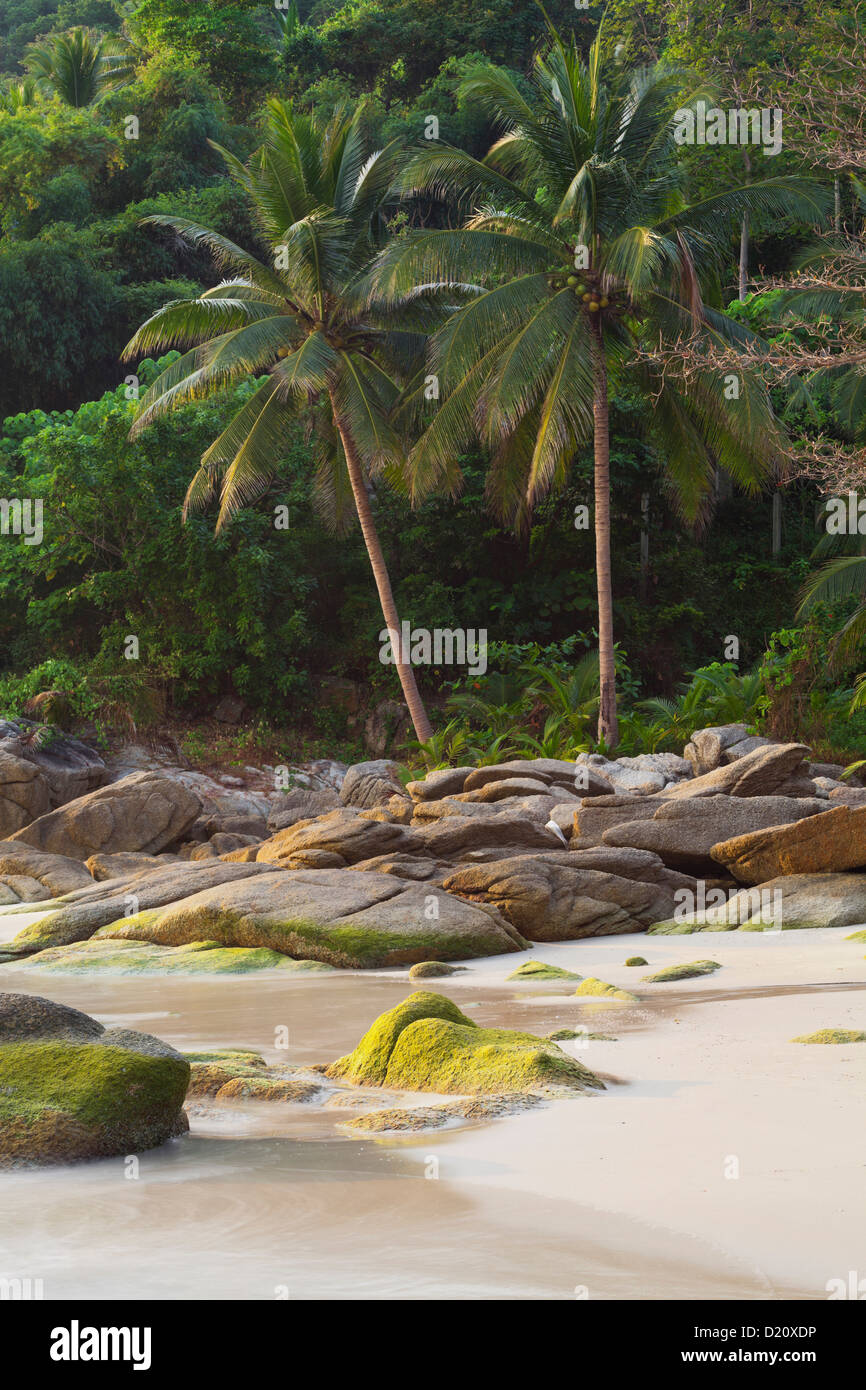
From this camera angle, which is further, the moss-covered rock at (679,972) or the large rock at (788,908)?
the large rock at (788,908)

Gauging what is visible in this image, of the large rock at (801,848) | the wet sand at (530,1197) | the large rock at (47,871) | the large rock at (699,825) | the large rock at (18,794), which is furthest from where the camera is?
the large rock at (18,794)

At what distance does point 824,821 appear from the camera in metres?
10.7

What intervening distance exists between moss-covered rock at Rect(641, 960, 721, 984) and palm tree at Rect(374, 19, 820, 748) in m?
10.1

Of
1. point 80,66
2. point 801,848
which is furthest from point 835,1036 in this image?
point 80,66

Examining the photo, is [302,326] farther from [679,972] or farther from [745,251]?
[679,972]

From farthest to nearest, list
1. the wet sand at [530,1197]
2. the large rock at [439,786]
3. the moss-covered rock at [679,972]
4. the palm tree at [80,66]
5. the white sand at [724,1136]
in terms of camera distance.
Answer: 1. the palm tree at [80,66]
2. the large rock at [439,786]
3. the moss-covered rock at [679,972]
4. the white sand at [724,1136]
5. the wet sand at [530,1197]

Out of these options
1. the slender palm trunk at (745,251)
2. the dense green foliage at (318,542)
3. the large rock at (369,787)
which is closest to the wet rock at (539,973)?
the large rock at (369,787)

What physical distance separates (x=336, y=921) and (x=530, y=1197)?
21.0 ft

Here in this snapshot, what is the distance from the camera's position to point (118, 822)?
1688cm

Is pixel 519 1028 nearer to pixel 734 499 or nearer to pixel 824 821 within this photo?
pixel 824 821

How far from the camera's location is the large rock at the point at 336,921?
9781mm

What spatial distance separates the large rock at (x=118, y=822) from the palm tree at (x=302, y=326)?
15.8 feet

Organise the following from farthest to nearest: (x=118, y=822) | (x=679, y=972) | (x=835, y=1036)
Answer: (x=118, y=822) → (x=679, y=972) → (x=835, y=1036)

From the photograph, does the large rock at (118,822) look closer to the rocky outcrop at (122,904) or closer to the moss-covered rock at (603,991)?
the rocky outcrop at (122,904)
